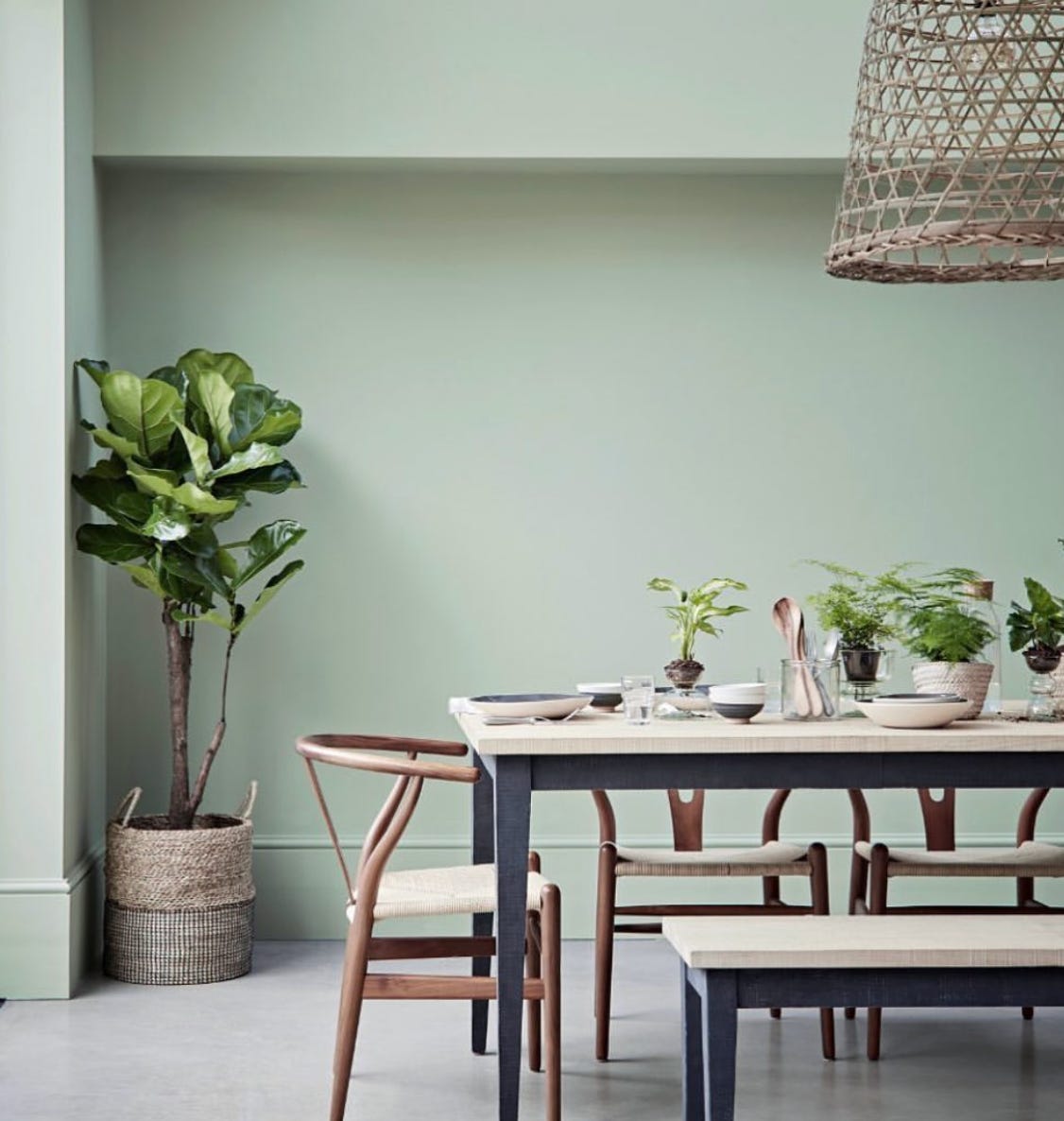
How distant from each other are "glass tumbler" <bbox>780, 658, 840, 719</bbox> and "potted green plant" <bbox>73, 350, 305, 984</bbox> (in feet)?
5.56

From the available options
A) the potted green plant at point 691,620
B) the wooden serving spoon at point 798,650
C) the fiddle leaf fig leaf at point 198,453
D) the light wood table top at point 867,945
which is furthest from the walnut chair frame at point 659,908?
the fiddle leaf fig leaf at point 198,453

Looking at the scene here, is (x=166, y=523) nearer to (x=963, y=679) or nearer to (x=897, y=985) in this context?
(x=963, y=679)

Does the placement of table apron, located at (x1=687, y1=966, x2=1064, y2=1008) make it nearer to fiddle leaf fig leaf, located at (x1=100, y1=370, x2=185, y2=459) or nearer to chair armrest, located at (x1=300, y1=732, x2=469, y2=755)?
chair armrest, located at (x1=300, y1=732, x2=469, y2=755)

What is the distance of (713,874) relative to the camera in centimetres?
368

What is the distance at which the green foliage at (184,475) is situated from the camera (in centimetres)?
424

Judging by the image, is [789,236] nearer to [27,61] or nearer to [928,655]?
[928,655]

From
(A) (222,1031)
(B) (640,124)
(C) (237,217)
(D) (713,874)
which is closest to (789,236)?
(B) (640,124)

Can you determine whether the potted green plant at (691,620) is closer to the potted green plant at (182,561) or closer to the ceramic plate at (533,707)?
the ceramic plate at (533,707)

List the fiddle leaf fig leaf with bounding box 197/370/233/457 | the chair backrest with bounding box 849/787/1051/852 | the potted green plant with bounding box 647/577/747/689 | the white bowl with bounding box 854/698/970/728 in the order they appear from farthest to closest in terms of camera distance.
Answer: the fiddle leaf fig leaf with bounding box 197/370/233/457
the chair backrest with bounding box 849/787/1051/852
the potted green plant with bounding box 647/577/747/689
the white bowl with bounding box 854/698/970/728

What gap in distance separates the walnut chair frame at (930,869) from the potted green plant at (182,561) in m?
1.72

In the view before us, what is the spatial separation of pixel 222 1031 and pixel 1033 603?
2192 millimetres

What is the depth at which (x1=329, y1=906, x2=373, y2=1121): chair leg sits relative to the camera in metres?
3.07

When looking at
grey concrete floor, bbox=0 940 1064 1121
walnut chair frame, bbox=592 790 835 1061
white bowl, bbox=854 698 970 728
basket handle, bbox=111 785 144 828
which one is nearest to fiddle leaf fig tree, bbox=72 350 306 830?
basket handle, bbox=111 785 144 828

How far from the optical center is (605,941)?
365cm
